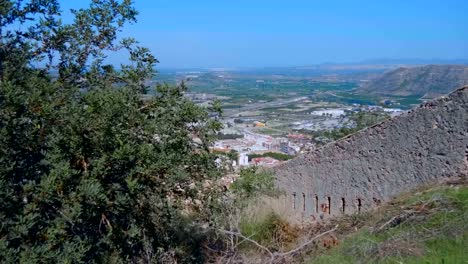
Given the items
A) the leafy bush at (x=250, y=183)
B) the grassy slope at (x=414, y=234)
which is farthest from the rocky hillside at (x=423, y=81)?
the grassy slope at (x=414, y=234)

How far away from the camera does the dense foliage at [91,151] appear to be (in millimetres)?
5207

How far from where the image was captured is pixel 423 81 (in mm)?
37406

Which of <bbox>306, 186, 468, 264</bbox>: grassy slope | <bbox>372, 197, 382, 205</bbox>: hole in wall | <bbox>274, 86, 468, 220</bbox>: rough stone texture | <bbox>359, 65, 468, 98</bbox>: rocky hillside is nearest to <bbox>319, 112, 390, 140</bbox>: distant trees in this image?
<bbox>274, 86, 468, 220</bbox>: rough stone texture

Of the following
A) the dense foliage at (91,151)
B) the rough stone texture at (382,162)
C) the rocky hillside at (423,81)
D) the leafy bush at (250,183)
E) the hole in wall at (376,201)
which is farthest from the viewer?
the rocky hillside at (423,81)

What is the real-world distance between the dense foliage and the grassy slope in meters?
2.22

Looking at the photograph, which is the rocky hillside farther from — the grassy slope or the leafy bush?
the grassy slope

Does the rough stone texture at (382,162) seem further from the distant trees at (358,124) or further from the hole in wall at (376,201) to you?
the distant trees at (358,124)

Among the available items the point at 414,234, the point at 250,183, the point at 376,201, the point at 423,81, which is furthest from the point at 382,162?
the point at 423,81

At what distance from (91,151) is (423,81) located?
3510cm

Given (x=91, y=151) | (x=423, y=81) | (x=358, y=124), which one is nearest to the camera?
(x=91, y=151)

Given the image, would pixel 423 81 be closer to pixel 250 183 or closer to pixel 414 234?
pixel 250 183

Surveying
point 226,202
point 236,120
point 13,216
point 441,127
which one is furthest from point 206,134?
point 236,120

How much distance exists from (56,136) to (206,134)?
286cm

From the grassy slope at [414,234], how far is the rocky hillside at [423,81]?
63.0 ft
